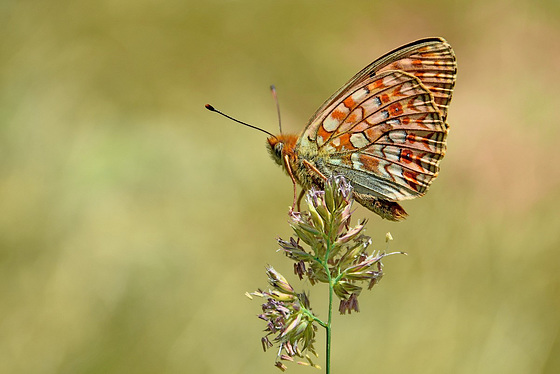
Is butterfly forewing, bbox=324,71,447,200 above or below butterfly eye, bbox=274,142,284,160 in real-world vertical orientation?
above

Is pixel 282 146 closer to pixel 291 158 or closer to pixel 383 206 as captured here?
pixel 291 158

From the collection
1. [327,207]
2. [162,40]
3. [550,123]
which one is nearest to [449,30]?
[550,123]

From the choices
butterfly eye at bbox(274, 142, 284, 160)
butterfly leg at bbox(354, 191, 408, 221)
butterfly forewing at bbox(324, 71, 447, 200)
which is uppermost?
butterfly forewing at bbox(324, 71, 447, 200)

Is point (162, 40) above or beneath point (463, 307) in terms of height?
above

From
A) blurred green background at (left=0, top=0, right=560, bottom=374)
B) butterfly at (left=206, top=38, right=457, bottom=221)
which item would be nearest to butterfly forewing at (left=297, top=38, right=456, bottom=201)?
butterfly at (left=206, top=38, right=457, bottom=221)

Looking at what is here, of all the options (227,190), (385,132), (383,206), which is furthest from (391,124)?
(227,190)

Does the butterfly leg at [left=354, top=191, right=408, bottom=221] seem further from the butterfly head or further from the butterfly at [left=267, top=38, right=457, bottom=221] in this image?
the butterfly head

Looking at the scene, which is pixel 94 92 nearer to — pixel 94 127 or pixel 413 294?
pixel 94 127
